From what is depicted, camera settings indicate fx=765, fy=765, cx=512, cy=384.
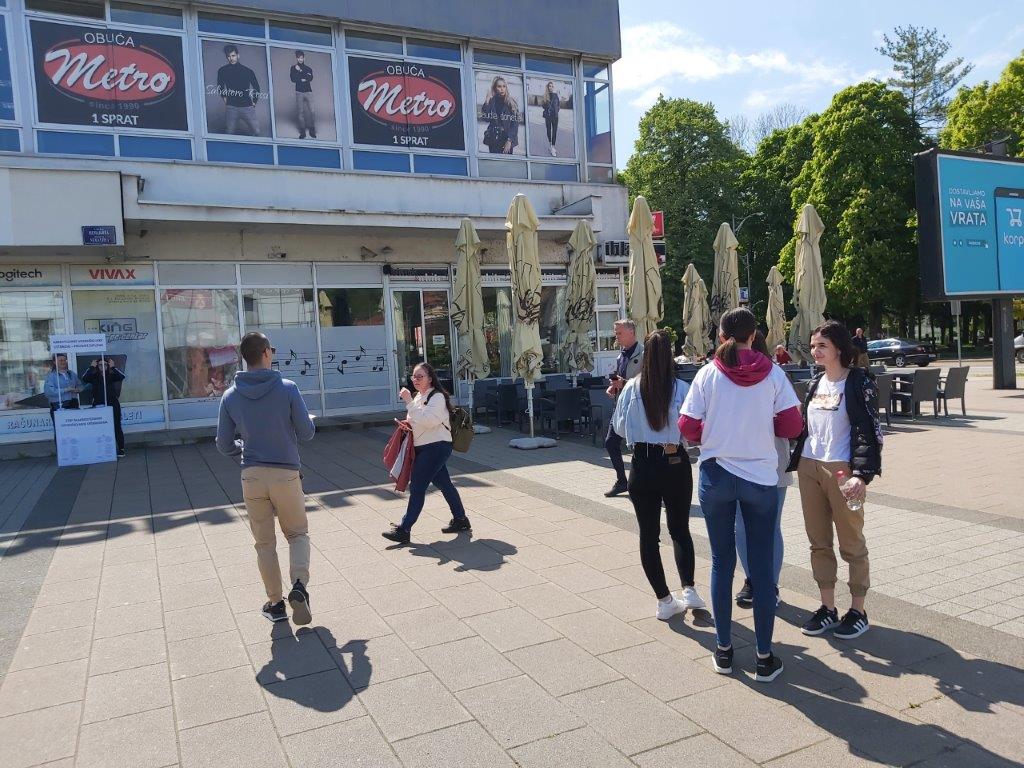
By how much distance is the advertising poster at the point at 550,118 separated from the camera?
18.3 meters

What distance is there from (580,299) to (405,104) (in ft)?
20.4

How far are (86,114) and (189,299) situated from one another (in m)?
3.77

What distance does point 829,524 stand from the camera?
4348 mm

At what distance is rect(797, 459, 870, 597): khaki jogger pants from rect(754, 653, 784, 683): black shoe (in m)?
0.80

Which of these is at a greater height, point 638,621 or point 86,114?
point 86,114

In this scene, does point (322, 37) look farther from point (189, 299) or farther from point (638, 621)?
point (638, 621)

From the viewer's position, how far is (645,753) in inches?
125

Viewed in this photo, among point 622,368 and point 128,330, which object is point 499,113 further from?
point 622,368

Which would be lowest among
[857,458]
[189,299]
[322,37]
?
[857,458]

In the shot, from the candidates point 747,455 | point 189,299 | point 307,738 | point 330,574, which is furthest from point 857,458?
point 189,299

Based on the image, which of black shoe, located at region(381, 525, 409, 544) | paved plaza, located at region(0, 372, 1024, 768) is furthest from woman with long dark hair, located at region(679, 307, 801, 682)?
black shoe, located at region(381, 525, 409, 544)

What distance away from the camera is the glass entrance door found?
56.7 ft

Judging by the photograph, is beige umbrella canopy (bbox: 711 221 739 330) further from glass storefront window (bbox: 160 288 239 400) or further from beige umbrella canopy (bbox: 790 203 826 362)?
glass storefront window (bbox: 160 288 239 400)

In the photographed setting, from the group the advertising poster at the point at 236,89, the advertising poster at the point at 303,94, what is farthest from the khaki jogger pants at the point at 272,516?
the advertising poster at the point at 303,94
